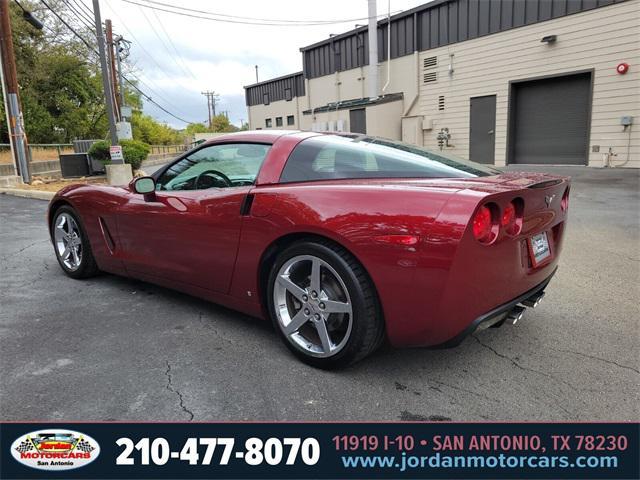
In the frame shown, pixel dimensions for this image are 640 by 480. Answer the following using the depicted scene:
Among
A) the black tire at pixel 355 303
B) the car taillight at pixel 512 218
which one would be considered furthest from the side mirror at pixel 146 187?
the car taillight at pixel 512 218

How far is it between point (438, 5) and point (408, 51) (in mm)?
2138

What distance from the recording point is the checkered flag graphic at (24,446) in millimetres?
2039

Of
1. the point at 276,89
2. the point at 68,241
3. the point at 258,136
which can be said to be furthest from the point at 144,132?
the point at 258,136

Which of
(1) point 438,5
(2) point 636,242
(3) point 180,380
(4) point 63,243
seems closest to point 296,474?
(3) point 180,380

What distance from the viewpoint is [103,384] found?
8.31 ft

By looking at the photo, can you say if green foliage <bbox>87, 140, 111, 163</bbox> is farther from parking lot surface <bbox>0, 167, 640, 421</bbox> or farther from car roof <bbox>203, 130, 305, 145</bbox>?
car roof <bbox>203, 130, 305, 145</bbox>

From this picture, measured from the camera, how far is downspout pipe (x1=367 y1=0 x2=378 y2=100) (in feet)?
66.8

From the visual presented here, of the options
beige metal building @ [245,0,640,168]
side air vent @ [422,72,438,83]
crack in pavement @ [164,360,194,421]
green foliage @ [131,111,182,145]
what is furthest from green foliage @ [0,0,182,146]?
crack in pavement @ [164,360,194,421]

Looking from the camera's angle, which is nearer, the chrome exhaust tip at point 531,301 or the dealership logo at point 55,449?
the dealership logo at point 55,449

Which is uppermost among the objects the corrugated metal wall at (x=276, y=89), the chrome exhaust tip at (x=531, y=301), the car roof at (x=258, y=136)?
the corrugated metal wall at (x=276, y=89)

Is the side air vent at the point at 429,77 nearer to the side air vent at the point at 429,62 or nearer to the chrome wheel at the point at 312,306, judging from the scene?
the side air vent at the point at 429,62

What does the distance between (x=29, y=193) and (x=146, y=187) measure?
35.7 ft

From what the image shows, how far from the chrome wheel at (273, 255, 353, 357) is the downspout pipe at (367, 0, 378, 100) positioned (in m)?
19.6

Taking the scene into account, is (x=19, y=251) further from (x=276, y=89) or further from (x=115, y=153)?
(x=276, y=89)
